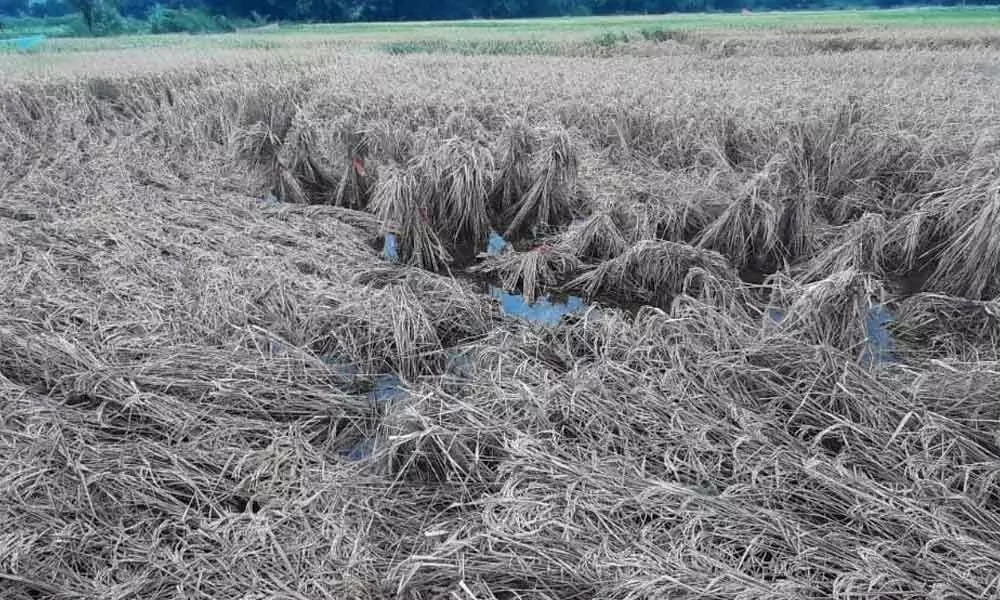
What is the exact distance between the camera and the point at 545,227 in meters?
4.77

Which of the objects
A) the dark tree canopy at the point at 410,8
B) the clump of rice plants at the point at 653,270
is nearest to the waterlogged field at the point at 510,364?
the clump of rice plants at the point at 653,270

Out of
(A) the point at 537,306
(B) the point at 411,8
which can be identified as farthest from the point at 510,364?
(B) the point at 411,8

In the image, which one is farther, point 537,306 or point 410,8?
point 410,8

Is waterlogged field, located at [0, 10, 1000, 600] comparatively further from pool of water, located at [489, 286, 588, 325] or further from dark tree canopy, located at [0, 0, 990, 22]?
dark tree canopy, located at [0, 0, 990, 22]

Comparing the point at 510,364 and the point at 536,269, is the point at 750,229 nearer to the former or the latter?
the point at 536,269

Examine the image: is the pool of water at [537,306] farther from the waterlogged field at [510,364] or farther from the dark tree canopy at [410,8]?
the dark tree canopy at [410,8]

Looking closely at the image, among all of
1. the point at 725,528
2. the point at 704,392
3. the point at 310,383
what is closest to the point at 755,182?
the point at 704,392

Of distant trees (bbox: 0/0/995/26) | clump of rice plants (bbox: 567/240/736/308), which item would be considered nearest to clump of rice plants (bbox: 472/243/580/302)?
clump of rice plants (bbox: 567/240/736/308)

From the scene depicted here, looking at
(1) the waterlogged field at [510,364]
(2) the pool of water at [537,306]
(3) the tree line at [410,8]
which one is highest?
(3) the tree line at [410,8]

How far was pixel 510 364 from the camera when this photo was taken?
267cm

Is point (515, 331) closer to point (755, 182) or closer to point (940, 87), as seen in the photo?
point (755, 182)

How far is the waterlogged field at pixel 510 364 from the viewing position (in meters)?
1.71

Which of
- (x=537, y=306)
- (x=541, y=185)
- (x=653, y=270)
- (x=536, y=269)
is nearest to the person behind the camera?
(x=653, y=270)

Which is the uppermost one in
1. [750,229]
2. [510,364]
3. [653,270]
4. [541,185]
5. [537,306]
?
[541,185]
